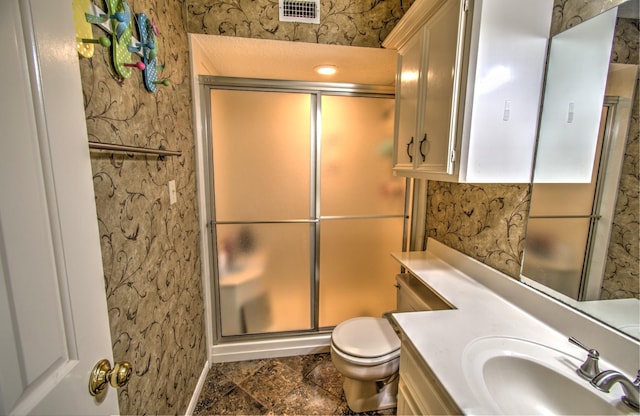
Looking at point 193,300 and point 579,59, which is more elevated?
point 579,59

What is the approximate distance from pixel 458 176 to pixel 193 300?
5.41ft

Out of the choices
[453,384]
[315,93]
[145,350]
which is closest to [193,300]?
[145,350]

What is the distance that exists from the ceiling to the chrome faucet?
73.2 inches

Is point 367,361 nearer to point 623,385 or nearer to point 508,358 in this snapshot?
point 508,358

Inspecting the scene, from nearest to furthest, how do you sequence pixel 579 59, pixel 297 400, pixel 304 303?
pixel 579 59, pixel 297 400, pixel 304 303

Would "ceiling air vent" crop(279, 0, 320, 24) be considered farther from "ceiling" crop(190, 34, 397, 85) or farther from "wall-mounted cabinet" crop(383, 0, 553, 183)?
"wall-mounted cabinet" crop(383, 0, 553, 183)

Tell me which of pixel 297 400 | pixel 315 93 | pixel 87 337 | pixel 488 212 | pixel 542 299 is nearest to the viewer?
pixel 87 337

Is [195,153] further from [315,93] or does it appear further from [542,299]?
[542,299]

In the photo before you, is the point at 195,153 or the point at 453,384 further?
the point at 195,153

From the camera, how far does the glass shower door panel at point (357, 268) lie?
2084 millimetres

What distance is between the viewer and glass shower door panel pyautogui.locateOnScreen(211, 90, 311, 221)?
1.85 meters

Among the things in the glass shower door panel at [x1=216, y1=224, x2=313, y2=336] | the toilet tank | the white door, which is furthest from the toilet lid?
the white door

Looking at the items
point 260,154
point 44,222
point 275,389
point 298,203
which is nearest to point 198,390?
point 275,389

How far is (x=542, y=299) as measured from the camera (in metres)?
1.06
